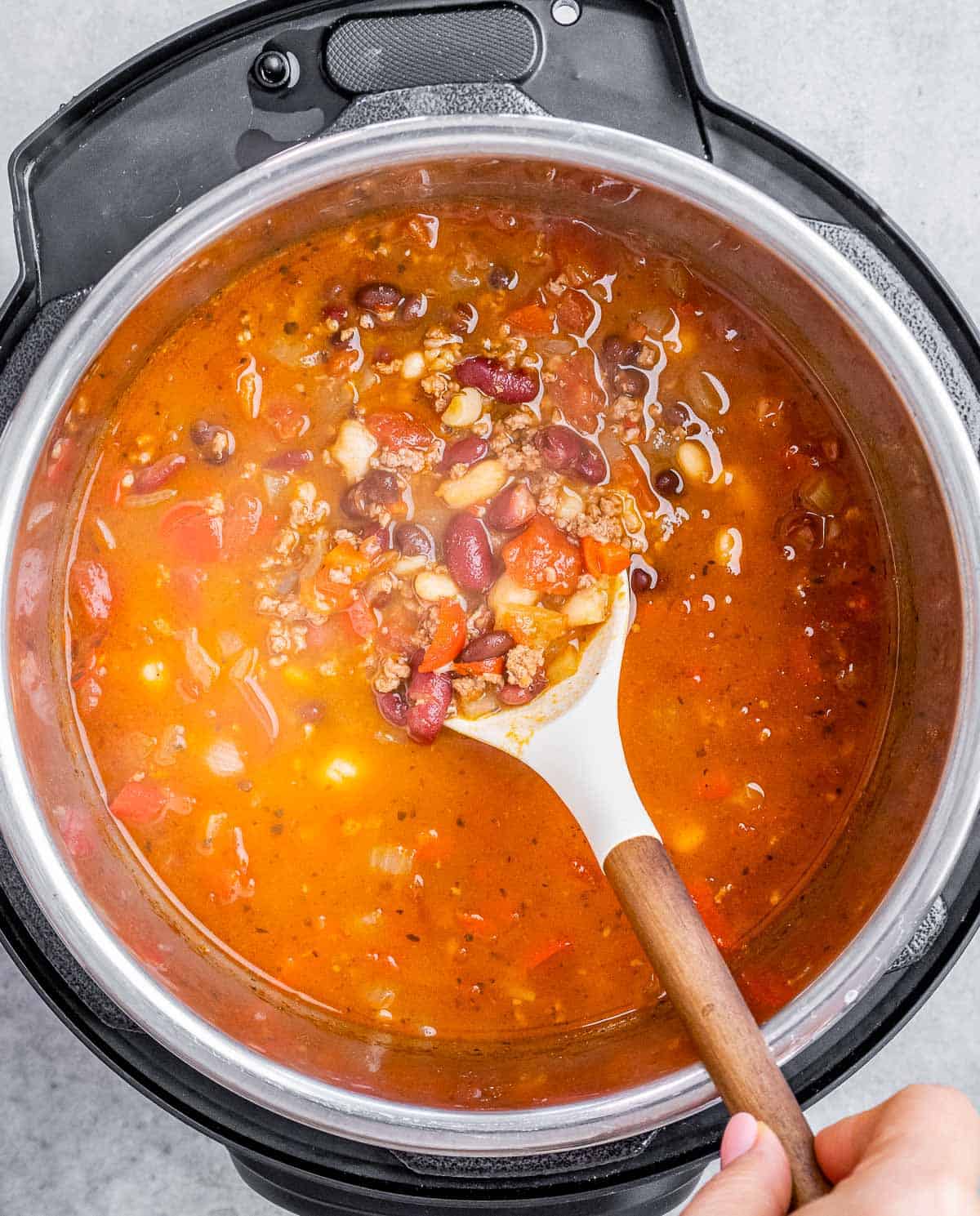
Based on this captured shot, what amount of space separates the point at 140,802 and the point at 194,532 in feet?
1.77

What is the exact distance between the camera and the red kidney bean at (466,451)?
2057 mm

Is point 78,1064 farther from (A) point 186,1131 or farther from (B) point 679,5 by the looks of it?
(B) point 679,5

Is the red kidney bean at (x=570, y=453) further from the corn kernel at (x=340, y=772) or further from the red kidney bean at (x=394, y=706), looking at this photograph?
the corn kernel at (x=340, y=772)

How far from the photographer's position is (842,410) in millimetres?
2119

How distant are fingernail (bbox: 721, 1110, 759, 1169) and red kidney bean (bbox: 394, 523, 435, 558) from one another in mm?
1100

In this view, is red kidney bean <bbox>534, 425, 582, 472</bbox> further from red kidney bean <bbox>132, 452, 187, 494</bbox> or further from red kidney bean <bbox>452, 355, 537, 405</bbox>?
red kidney bean <bbox>132, 452, 187, 494</bbox>

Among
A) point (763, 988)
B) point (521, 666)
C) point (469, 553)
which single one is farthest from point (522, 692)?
point (763, 988)

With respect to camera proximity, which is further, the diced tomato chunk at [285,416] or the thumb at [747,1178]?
the diced tomato chunk at [285,416]

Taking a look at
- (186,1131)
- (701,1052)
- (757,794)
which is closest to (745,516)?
(757,794)

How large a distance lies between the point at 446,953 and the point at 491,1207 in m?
0.44

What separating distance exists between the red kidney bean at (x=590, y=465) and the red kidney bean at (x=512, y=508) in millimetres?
101

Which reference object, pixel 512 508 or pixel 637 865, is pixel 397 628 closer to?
pixel 512 508

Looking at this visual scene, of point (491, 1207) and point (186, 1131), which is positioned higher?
point (491, 1207)

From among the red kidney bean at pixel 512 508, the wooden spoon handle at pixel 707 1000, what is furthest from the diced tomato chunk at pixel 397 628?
the wooden spoon handle at pixel 707 1000
